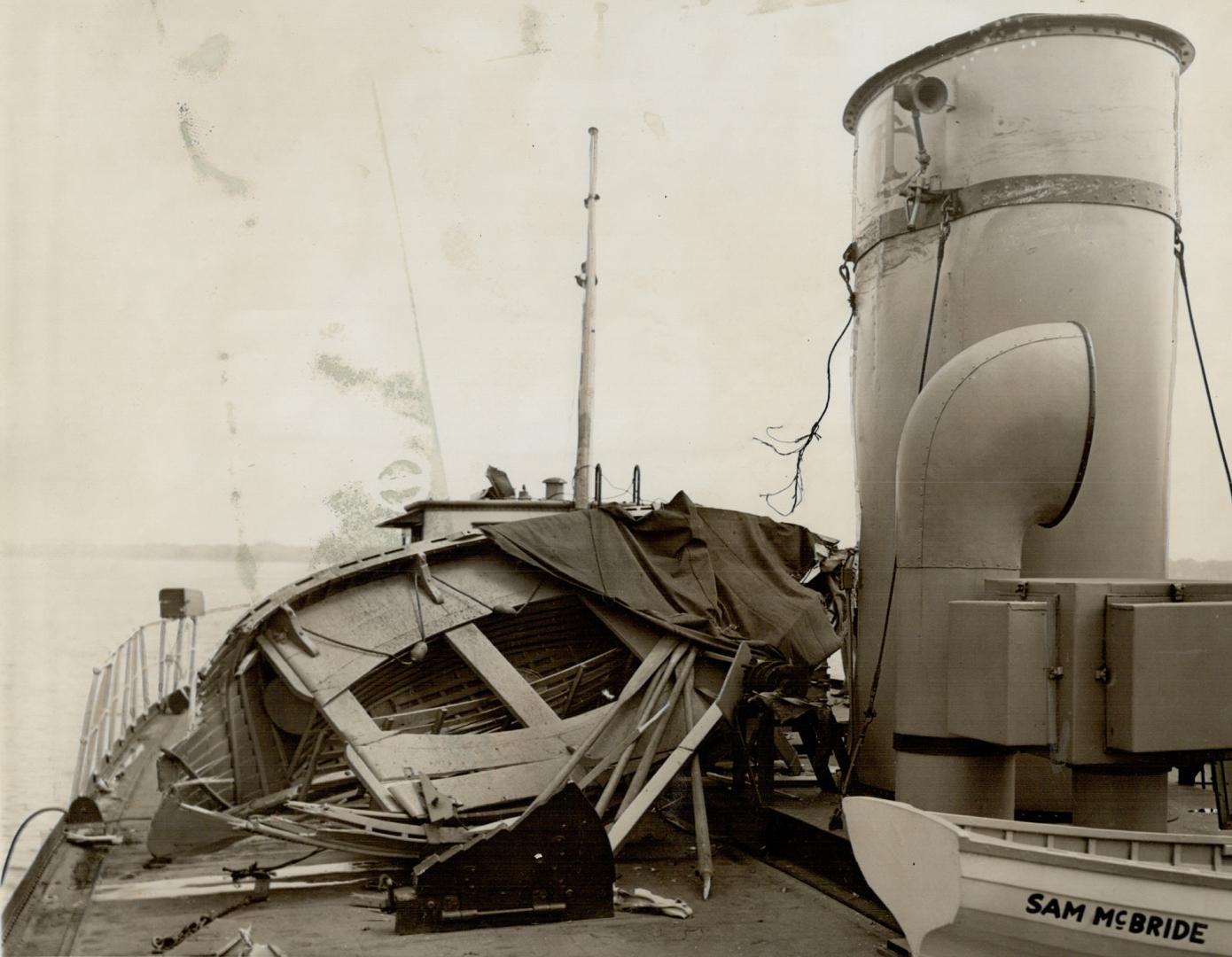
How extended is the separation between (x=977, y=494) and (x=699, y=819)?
3.20m

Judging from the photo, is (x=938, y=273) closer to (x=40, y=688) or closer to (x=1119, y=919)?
(x=1119, y=919)

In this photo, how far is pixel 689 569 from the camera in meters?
9.34

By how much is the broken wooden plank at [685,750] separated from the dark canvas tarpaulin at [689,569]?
1.22 ft

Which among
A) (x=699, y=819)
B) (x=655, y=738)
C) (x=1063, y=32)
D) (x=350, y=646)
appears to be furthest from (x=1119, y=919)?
(x=1063, y=32)

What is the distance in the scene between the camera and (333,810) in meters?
6.88

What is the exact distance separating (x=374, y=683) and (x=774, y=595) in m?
3.58

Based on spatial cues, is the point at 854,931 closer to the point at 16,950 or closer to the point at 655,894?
the point at 655,894

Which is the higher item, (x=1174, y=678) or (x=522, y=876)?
(x=1174, y=678)

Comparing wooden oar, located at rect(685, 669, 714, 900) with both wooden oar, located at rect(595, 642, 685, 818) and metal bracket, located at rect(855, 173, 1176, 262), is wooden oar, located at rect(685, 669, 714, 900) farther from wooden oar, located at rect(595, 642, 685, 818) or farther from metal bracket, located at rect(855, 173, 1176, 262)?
metal bracket, located at rect(855, 173, 1176, 262)

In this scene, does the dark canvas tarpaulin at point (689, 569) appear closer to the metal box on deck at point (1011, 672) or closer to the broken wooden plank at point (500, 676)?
the broken wooden plank at point (500, 676)

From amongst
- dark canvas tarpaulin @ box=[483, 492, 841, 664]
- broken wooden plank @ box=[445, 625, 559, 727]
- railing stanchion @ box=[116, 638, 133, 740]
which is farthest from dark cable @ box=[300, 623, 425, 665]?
railing stanchion @ box=[116, 638, 133, 740]

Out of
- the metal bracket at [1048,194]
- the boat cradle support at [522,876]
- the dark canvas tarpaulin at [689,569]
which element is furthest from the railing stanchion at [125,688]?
the metal bracket at [1048,194]

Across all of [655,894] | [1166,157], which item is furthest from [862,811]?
[1166,157]

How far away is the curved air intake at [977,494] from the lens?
5.93 meters
